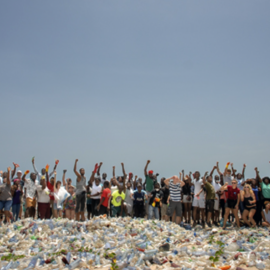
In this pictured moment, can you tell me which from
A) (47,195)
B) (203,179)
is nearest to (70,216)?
(47,195)

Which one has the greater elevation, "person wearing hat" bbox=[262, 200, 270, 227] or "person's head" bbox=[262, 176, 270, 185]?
"person's head" bbox=[262, 176, 270, 185]

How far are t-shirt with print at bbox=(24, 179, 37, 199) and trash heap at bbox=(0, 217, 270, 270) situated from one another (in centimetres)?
283

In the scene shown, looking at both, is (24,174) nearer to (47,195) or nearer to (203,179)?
(47,195)

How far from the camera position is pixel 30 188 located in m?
14.3

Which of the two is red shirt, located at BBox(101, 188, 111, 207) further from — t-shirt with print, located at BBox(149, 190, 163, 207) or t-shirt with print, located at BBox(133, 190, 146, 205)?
t-shirt with print, located at BBox(149, 190, 163, 207)

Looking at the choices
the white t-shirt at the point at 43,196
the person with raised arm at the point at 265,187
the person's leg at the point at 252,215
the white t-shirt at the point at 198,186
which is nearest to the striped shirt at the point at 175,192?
the white t-shirt at the point at 198,186

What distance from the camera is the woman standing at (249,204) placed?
43.8 feet

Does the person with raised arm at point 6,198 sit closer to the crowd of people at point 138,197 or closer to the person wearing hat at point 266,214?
the crowd of people at point 138,197

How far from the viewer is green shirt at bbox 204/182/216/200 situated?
47.5 feet

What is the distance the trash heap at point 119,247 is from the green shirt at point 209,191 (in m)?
2.67

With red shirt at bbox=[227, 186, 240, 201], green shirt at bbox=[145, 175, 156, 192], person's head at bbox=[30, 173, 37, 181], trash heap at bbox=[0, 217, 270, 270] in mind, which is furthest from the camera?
green shirt at bbox=[145, 175, 156, 192]

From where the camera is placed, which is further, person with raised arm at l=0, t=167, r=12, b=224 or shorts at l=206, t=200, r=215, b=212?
shorts at l=206, t=200, r=215, b=212

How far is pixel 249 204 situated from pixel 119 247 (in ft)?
24.0

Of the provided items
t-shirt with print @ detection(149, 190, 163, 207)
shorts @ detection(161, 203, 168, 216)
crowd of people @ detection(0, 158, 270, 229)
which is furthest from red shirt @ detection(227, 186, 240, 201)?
t-shirt with print @ detection(149, 190, 163, 207)
